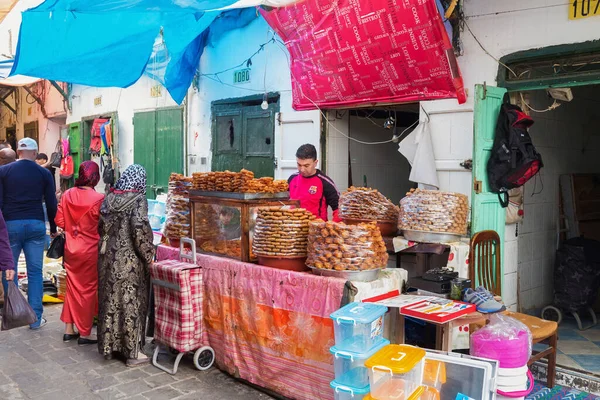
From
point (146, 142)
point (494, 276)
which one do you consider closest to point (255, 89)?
point (146, 142)

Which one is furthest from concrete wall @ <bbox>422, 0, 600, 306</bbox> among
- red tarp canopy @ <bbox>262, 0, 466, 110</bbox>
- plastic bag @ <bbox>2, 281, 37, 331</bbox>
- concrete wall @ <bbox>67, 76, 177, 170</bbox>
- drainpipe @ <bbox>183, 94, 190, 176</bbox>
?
concrete wall @ <bbox>67, 76, 177, 170</bbox>

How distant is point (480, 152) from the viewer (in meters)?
5.02

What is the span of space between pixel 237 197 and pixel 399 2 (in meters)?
2.60

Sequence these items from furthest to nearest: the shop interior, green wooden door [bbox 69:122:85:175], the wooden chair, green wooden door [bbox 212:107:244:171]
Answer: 1. green wooden door [bbox 69:122:85:175]
2. green wooden door [bbox 212:107:244:171]
3. the shop interior
4. the wooden chair

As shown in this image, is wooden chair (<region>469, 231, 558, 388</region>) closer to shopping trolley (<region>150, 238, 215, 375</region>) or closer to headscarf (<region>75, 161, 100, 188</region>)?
shopping trolley (<region>150, 238, 215, 375</region>)

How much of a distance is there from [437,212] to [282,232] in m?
A: 1.51

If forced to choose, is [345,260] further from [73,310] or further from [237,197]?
[73,310]

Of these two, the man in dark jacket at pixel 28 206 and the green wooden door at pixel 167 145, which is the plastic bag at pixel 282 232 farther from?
the green wooden door at pixel 167 145

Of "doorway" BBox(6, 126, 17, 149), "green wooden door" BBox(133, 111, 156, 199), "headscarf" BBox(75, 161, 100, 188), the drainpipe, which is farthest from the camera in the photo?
"doorway" BBox(6, 126, 17, 149)

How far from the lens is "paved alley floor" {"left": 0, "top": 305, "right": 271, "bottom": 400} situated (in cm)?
428

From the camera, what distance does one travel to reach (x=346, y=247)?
148 inches

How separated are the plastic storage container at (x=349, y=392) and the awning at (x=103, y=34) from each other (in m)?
3.62

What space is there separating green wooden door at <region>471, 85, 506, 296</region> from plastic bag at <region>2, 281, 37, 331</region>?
3.77m

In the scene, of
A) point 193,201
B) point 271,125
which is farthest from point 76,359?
point 271,125
